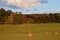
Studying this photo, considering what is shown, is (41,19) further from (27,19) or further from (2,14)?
(2,14)

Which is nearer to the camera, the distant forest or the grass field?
the grass field

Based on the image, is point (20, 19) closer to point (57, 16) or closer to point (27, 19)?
point (27, 19)

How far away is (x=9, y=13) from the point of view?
189 feet

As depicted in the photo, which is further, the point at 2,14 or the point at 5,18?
the point at 2,14

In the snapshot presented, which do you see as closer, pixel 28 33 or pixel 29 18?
pixel 28 33

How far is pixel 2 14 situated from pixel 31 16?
11.5 meters

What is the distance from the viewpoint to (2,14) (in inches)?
2359

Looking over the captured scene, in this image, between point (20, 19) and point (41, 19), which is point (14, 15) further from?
point (41, 19)

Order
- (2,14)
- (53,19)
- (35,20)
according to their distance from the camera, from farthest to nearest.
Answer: (2,14), (53,19), (35,20)

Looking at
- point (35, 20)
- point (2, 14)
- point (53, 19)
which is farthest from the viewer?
point (2, 14)

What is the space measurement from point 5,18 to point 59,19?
13569 mm

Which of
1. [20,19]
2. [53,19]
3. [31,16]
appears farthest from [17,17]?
[53,19]

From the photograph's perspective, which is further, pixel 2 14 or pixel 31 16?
pixel 2 14

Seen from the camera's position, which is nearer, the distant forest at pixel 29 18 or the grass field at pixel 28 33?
the grass field at pixel 28 33
